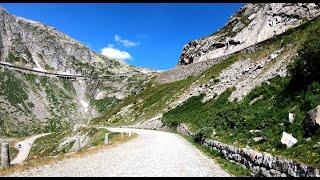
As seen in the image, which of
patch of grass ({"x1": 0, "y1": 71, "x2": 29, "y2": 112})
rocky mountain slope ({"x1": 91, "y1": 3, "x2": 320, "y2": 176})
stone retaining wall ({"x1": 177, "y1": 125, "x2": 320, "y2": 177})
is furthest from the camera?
patch of grass ({"x1": 0, "y1": 71, "x2": 29, "y2": 112})

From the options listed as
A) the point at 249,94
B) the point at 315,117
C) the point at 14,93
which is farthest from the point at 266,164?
the point at 14,93

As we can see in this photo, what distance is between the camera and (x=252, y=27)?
112 meters

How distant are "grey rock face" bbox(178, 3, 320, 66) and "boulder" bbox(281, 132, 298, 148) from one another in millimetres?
75118

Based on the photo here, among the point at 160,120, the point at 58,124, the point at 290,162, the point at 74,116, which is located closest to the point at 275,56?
the point at 160,120

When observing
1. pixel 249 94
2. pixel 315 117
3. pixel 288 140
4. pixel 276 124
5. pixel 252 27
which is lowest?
pixel 288 140

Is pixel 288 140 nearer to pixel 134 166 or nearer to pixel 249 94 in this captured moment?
pixel 134 166

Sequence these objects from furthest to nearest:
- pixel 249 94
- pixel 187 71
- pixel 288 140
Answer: pixel 187 71 → pixel 249 94 → pixel 288 140

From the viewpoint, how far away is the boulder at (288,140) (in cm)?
1917

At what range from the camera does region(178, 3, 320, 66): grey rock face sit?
3765 inches

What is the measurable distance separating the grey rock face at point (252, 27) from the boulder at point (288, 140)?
75.1 metres

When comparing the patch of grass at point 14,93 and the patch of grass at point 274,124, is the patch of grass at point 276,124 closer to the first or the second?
the patch of grass at point 274,124

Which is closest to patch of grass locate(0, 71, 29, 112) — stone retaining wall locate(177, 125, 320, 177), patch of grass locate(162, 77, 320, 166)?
patch of grass locate(162, 77, 320, 166)

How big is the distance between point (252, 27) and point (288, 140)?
9708 centimetres

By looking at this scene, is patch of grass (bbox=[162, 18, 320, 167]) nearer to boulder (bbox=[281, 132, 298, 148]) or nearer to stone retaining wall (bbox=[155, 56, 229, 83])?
boulder (bbox=[281, 132, 298, 148])
